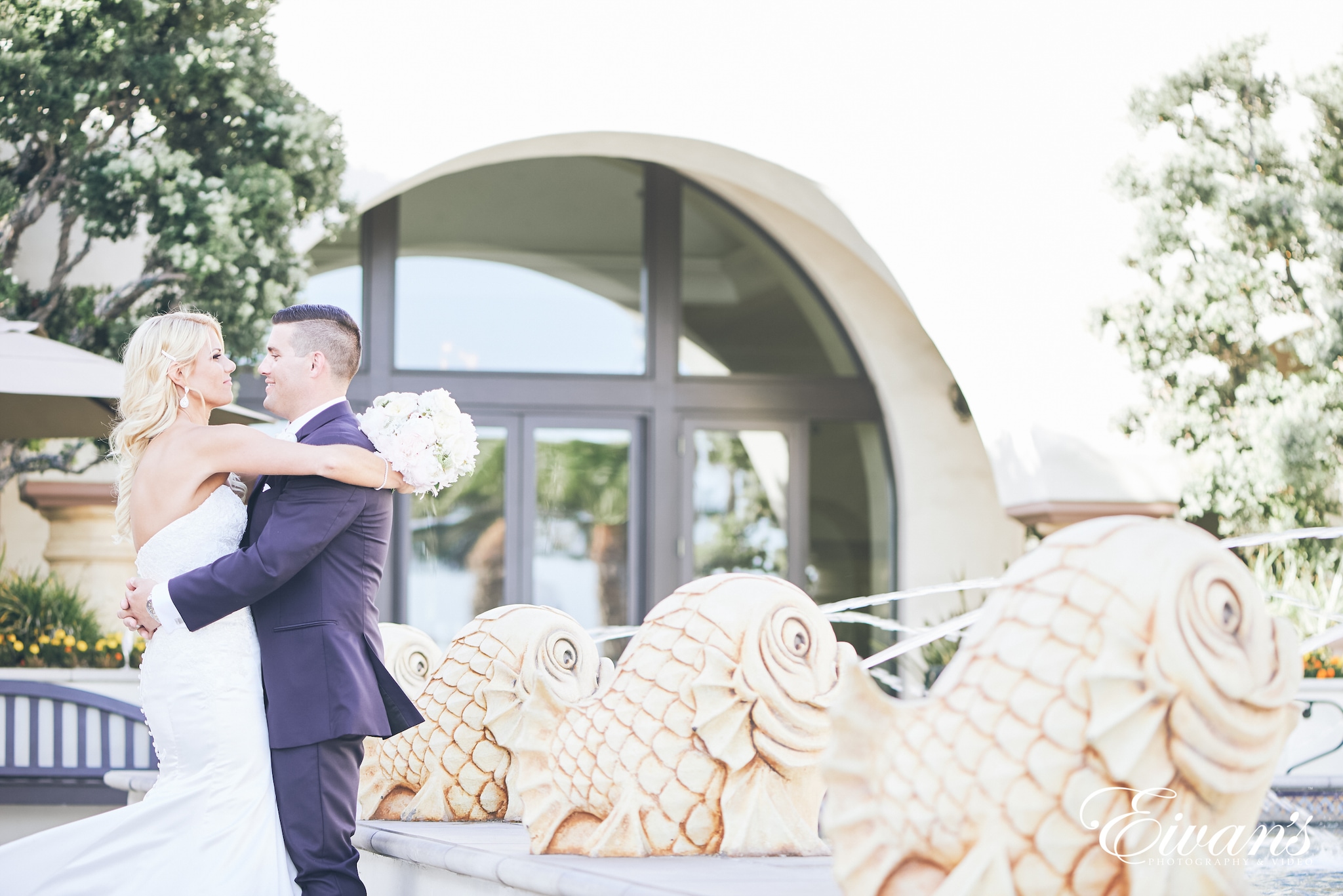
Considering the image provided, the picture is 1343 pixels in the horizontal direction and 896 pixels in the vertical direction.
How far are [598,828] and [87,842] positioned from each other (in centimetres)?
121

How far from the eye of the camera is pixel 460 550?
35.0 ft

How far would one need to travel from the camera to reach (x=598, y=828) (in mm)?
3225

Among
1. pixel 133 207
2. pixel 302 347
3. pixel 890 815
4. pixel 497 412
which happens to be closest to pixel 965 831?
pixel 890 815

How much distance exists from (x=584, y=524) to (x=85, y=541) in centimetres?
375

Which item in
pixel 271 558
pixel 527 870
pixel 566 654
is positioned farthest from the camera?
pixel 566 654

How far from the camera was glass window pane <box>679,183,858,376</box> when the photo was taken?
1105 centimetres

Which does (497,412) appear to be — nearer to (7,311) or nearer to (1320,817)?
(7,311)

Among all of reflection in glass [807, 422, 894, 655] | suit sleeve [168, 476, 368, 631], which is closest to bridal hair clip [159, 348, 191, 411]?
suit sleeve [168, 476, 368, 631]

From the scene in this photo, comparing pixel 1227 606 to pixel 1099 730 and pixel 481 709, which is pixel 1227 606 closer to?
pixel 1099 730

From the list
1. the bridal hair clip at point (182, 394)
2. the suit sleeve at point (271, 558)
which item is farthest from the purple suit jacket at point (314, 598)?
the bridal hair clip at point (182, 394)

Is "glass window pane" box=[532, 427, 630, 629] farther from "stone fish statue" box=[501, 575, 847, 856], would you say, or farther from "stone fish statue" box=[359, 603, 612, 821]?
"stone fish statue" box=[501, 575, 847, 856]

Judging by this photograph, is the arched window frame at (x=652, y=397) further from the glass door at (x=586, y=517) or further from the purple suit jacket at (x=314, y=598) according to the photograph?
the purple suit jacket at (x=314, y=598)

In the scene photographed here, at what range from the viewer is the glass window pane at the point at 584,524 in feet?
35.2

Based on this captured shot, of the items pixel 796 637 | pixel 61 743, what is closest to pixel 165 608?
pixel 796 637
